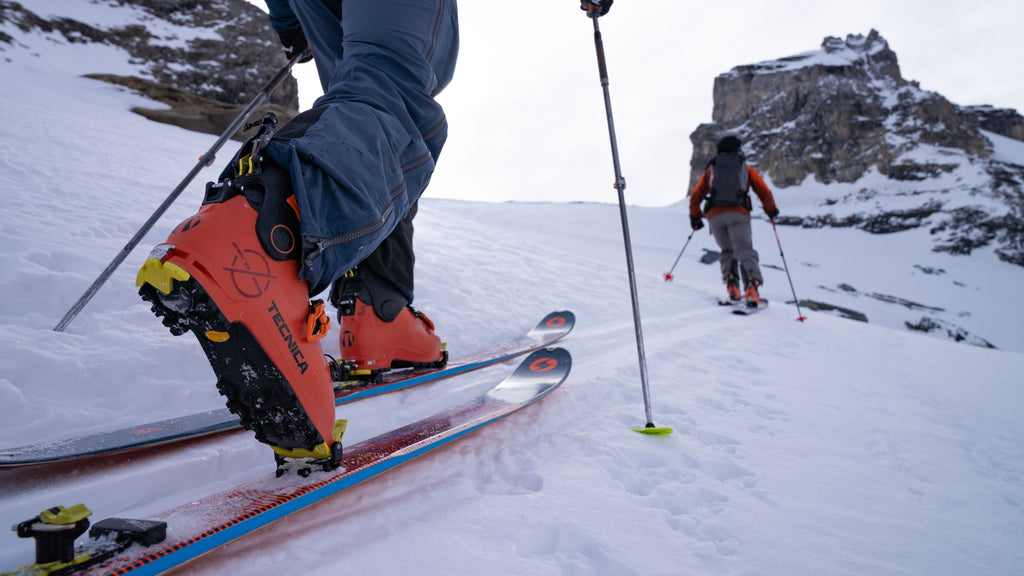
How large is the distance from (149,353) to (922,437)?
3032mm

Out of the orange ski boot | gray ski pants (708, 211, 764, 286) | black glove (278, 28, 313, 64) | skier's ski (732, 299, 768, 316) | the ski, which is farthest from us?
gray ski pants (708, 211, 764, 286)

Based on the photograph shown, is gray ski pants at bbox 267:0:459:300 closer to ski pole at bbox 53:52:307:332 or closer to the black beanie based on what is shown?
ski pole at bbox 53:52:307:332

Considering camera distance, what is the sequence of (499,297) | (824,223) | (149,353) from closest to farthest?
(149,353)
(499,297)
(824,223)

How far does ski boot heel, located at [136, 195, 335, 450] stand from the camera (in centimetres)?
80

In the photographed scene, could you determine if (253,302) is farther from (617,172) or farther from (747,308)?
(747,308)

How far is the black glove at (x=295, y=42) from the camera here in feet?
6.77

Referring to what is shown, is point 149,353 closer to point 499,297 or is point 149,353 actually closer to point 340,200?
point 340,200

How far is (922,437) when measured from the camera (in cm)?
186

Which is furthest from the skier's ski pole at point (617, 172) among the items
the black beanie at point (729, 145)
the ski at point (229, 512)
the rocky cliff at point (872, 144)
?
the rocky cliff at point (872, 144)

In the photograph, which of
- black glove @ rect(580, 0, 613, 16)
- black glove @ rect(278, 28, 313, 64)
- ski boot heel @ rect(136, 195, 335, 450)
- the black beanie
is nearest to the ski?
ski boot heel @ rect(136, 195, 335, 450)

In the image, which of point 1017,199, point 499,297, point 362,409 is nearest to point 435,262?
point 499,297

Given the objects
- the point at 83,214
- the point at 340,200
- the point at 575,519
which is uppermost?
the point at 83,214

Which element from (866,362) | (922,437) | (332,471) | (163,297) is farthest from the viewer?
(866,362)

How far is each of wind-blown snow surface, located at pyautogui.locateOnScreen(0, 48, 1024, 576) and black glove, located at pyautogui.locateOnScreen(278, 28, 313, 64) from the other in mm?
1316
